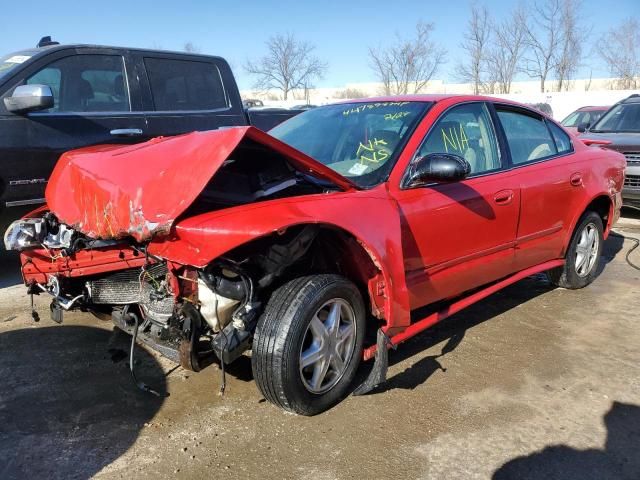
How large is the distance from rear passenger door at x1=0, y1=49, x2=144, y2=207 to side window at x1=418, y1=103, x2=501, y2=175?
3.00 metres

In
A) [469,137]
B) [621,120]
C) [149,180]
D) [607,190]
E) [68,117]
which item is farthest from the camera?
[621,120]

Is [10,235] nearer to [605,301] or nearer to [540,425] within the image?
[540,425]

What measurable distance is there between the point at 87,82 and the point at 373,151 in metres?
3.18

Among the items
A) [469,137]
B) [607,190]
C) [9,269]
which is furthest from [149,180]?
[607,190]

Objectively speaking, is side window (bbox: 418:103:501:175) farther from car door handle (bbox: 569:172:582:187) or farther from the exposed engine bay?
the exposed engine bay

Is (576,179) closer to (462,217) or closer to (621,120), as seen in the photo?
(462,217)

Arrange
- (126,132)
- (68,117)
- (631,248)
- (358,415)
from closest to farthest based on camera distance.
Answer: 1. (358,415)
2. (68,117)
3. (126,132)
4. (631,248)

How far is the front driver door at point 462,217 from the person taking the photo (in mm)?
3182

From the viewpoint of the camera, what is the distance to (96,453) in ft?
8.48

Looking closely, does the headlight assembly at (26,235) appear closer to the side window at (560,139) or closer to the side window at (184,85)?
the side window at (184,85)

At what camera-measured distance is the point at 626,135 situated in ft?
28.0

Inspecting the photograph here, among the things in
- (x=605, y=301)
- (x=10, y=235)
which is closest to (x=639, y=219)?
(x=605, y=301)

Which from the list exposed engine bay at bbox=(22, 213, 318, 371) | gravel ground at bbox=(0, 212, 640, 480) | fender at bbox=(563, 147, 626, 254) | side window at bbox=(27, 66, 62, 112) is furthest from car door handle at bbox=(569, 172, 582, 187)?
side window at bbox=(27, 66, 62, 112)

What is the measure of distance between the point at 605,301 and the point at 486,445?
264 centimetres
